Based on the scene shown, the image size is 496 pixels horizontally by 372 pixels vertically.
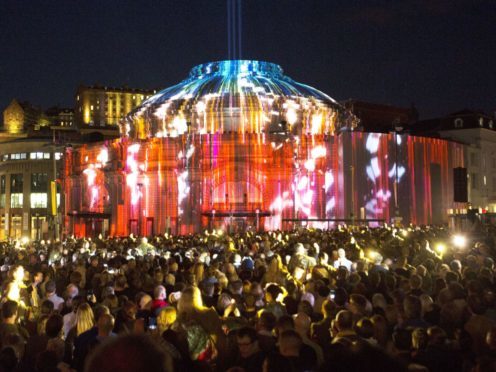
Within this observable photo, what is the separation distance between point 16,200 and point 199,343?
82.6 m

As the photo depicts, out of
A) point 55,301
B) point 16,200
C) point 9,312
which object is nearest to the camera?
point 9,312

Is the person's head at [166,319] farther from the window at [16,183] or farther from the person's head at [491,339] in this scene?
the window at [16,183]

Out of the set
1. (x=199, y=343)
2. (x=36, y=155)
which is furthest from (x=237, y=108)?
(x=199, y=343)

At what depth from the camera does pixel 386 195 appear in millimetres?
57406

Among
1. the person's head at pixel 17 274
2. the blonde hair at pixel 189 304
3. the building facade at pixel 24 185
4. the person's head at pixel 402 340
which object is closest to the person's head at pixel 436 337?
the person's head at pixel 402 340

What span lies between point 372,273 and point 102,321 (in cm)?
550

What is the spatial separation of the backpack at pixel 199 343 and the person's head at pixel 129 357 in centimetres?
407

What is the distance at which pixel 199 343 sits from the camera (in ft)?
22.4

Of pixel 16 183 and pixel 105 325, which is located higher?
pixel 16 183

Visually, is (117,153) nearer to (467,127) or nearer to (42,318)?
(467,127)

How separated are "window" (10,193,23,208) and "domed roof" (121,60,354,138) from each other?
25293 millimetres

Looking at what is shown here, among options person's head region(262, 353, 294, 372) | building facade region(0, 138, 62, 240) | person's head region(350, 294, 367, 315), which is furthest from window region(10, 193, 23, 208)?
person's head region(262, 353, 294, 372)

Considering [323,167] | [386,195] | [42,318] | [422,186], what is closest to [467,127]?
[422,186]

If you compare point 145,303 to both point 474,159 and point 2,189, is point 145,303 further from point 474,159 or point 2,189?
point 2,189
